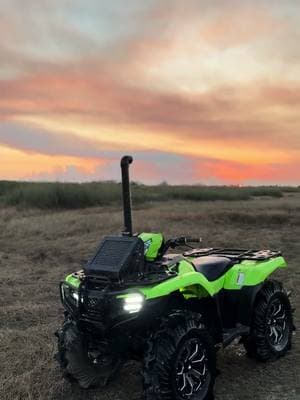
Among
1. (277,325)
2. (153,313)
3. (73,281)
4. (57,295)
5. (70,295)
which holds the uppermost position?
(73,281)

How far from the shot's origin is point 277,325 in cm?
551

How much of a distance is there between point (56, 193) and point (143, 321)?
104 feet

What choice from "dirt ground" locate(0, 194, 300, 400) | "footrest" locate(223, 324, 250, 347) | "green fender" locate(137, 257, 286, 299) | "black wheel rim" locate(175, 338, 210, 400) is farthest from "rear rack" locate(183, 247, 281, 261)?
"black wheel rim" locate(175, 338, 210, 400)

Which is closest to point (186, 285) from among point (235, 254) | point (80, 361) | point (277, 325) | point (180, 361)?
point (180, 361)

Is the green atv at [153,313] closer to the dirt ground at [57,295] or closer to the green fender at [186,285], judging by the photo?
the green fender at [186,285]

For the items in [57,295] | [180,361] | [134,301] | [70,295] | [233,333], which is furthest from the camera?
[57,295]

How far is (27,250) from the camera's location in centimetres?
1484

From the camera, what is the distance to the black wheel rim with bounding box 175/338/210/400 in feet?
13.3

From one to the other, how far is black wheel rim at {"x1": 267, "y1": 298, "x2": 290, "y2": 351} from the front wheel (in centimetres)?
131

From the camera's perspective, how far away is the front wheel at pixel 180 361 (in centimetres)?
389

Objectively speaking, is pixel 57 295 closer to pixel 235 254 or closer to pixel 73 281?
pixel 235 254

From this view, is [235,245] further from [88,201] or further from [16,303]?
Result: [88,201]

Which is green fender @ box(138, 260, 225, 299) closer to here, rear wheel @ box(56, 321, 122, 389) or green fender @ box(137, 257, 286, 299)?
green fender @ box(137, 257, 286, 299)

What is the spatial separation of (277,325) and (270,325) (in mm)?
160
